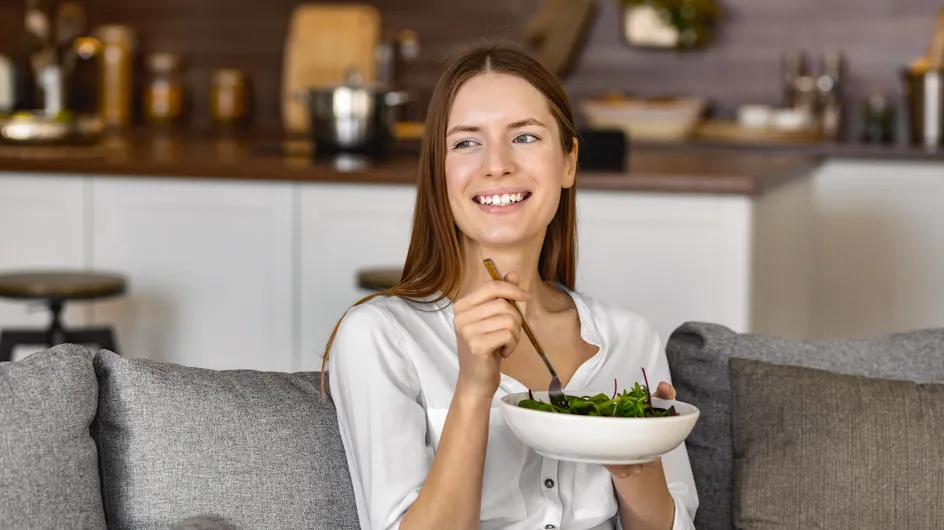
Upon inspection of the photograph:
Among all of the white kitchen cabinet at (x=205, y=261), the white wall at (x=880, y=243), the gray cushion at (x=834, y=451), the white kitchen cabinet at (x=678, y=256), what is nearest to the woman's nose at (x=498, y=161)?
the gray cushion at (x=834, y=451)

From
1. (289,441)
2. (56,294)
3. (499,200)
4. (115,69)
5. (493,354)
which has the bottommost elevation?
(56,294)

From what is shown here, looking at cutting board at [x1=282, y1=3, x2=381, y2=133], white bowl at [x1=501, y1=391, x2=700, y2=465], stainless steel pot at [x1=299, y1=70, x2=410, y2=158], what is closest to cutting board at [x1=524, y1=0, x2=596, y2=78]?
cutting board at [x1=282, y1=3, x2=381, y2=133]

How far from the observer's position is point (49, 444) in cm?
148

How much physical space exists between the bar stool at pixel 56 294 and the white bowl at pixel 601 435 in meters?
2.23

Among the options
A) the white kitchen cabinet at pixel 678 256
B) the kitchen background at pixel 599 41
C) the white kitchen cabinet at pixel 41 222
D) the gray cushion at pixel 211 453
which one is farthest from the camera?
the kitchen background at pixel 599 41

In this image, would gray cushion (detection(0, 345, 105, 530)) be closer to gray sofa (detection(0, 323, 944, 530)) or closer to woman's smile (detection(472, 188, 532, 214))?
gray sofa (detection(0, 323, 944, 530))

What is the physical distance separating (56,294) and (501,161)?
6.88ft

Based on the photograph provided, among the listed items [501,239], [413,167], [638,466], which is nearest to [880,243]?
[413,167]

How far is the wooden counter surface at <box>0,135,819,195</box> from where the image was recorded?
3275 mm

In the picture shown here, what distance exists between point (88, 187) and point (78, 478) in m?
2.38

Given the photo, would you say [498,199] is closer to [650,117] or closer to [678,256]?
[678,256]

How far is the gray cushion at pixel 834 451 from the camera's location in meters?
1.72

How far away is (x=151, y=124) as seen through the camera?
614 centimetres

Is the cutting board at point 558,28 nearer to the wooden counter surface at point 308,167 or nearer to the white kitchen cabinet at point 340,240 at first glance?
the wooden counter surface at point 308,167
